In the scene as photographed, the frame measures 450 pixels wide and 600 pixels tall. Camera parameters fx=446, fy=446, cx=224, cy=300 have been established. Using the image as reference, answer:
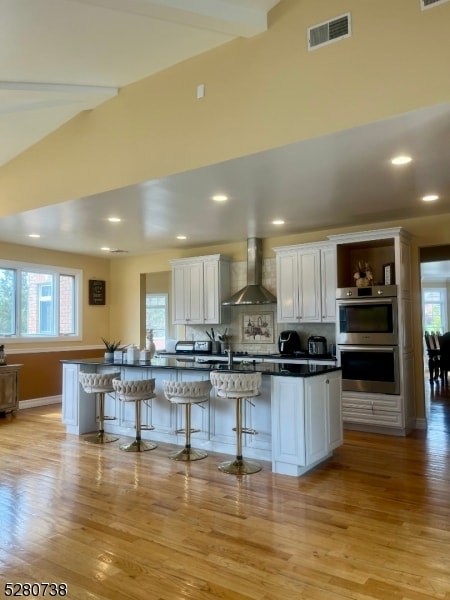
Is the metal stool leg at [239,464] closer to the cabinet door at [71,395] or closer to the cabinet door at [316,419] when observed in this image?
the cabinet door at [316,419]

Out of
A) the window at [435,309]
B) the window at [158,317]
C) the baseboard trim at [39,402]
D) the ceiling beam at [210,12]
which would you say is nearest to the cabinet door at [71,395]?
the baseboard trim at [39,402]

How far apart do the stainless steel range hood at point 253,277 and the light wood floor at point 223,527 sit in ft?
9.06

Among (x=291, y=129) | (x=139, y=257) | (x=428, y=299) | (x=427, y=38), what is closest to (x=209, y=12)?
(x=291, y=129)

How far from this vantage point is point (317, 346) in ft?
20.1

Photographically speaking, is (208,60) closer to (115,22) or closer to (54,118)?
(115,22)

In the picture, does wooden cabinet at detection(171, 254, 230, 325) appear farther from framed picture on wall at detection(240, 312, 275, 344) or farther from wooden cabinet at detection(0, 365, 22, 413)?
wooden cabinet at detection(0, 365, 22, 413)

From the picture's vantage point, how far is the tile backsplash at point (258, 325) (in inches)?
262

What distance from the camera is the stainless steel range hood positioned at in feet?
21.8

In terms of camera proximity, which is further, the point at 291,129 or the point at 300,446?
the point at 300,446

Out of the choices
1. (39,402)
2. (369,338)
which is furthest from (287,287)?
(39,402)

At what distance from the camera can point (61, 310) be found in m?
8.10

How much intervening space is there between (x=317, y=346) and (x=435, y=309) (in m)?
8.27

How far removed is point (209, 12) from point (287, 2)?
61cm

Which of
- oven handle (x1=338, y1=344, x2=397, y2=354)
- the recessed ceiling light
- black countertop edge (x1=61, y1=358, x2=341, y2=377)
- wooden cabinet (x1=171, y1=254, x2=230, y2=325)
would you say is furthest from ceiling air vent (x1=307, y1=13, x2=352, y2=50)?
wooden cabinet (x1=171, y1=254, x2=230, y2=325)
